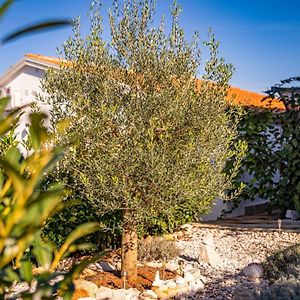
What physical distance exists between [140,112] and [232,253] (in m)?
3.78

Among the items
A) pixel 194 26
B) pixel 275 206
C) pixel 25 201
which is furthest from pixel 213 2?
pixel 25 201

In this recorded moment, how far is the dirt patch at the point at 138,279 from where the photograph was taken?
6.92 m

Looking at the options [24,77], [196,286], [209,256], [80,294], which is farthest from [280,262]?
[24,77]

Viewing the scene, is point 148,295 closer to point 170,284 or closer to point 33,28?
point 170,284

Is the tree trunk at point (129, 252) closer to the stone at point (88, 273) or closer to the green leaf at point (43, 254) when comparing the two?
the stone at point (88, 273)

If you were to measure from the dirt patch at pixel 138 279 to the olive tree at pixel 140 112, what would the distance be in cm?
86

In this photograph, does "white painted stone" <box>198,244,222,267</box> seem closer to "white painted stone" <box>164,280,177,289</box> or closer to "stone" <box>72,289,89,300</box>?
"white painted stone" <box>164,280,177,289</box>

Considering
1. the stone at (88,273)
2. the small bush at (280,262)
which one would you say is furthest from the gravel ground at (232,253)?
the stone at (88,273)

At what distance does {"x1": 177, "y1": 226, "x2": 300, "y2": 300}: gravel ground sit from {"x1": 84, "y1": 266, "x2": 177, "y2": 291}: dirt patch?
612 mm

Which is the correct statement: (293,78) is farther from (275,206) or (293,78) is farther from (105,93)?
(105,93)

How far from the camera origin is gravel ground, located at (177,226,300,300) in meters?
6.82

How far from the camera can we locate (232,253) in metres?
9.03

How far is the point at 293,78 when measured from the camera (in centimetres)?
1258

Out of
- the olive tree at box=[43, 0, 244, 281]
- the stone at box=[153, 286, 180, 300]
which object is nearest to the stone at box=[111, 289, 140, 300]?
the stone at box=[153, 286, 180, 300]
